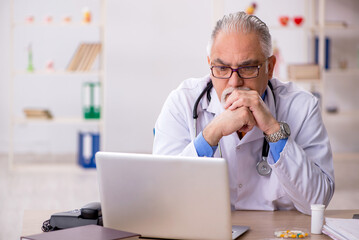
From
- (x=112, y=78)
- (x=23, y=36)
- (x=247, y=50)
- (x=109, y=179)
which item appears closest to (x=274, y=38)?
(x=112, y=78)

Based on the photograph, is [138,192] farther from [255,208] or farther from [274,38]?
[274,38]

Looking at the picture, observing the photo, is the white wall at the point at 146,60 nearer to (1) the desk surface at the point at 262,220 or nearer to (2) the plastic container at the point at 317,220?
(1) the desk surface at the point at 262,220

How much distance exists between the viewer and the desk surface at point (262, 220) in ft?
5.09

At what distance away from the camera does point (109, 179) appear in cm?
149

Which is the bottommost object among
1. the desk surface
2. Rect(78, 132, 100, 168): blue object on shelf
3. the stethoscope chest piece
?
Rect(78, 132, 100, 168): blue object on shelf

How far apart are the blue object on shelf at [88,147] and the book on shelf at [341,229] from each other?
14.6 ft

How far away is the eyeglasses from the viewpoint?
1880 mm

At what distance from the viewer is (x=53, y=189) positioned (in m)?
4.90

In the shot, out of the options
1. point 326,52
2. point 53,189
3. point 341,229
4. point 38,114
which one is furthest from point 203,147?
point 326,52

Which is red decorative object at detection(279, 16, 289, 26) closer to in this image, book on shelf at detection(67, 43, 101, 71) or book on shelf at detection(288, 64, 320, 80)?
book on shelf at detection(288, 64, 320, 80)

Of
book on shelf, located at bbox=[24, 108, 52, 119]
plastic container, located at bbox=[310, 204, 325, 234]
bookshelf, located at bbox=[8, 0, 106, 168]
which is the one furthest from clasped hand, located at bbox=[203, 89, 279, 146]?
bookshelf, located at bbox=[8, 0, 106, 168]

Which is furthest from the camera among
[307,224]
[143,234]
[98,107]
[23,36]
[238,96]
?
[23,36]

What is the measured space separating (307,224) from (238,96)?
44cm

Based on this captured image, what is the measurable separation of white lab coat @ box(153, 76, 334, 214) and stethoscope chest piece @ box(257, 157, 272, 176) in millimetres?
19
